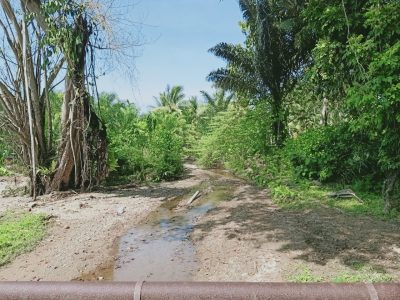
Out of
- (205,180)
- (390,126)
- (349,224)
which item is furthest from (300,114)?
(349,224)

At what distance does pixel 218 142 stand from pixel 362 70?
9.25 meters

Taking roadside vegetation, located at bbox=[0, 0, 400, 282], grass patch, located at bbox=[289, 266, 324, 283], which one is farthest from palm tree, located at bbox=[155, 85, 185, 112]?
grass patch, located at bbox=[289, 266, 324, 283]

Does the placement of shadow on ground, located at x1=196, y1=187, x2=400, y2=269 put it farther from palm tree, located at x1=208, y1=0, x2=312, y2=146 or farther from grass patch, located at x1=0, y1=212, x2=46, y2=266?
palm tree, located at x1=208, y1=0, x2=312, y2=146

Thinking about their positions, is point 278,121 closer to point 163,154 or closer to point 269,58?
point 269,58

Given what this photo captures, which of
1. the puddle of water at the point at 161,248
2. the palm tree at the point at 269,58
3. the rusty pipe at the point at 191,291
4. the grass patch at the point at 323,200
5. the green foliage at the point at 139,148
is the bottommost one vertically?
the puddle of water at the point at 161,248

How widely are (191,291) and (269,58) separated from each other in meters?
14.7

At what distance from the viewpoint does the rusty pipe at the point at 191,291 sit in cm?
96

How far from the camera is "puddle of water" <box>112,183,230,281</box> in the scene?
527cm

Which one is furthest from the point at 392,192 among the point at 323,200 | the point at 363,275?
the point at 363,275

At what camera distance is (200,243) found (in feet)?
20.8

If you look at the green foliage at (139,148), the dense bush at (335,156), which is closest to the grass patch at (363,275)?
the dense bush at (335,156)

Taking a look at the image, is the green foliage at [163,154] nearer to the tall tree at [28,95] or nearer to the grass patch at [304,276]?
the tall tree at [28,95]

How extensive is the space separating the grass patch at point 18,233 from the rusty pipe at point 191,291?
16.7 ft

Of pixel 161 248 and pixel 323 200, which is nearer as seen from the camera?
A: pixel 161 248
